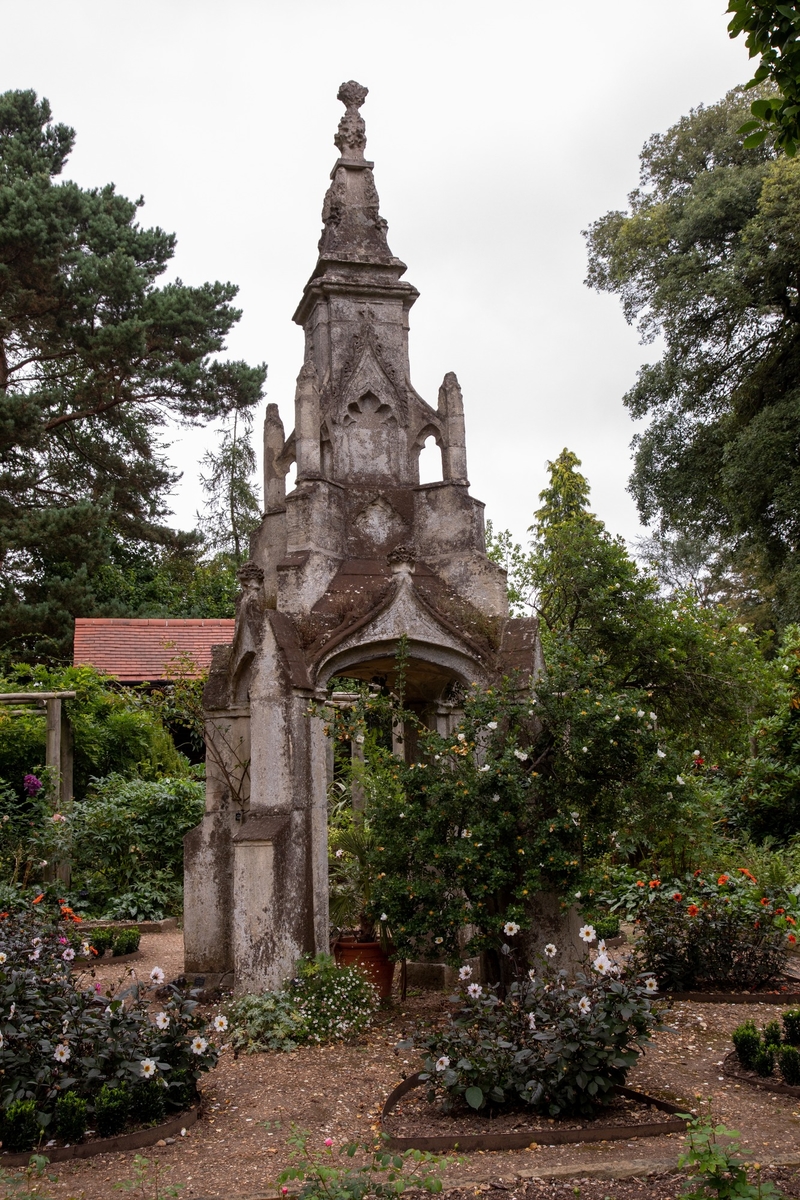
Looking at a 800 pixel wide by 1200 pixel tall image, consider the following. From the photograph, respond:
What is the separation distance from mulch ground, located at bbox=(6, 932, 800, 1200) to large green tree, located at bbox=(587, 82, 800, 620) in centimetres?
1385

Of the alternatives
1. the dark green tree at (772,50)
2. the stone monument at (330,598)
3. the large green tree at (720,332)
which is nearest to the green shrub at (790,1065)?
the stone monument at (330,598)

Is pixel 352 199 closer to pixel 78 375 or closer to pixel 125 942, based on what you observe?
pixel 125 942

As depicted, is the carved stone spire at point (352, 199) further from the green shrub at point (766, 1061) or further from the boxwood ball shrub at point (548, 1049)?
the green shrub at point (766, 1061)

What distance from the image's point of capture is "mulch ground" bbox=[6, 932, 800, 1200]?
14.0 feet

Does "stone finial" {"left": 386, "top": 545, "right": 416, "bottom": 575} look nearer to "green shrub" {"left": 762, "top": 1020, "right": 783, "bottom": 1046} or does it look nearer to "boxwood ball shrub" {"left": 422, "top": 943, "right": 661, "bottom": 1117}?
"boxwood ball shrub" {"left": 422, "top": 943, "right": 661, "bottom": 1117}

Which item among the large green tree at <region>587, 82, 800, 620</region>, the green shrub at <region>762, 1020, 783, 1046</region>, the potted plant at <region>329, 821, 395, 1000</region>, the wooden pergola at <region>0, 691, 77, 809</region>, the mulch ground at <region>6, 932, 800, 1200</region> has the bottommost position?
the mulch ground at <region>6, 932, 800, 1200</region>

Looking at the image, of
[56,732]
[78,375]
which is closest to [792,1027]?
[56,732]

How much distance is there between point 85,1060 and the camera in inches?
201

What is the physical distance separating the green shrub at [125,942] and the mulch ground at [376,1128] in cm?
461

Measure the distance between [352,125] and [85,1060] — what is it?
7.72m

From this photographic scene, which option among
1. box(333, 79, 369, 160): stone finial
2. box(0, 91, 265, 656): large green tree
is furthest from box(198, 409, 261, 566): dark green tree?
box(333, 79, 369, 160): stone finial

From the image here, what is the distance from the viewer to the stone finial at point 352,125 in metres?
9.32

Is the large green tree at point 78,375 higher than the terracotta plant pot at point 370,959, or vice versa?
the large green tree at point 78,375

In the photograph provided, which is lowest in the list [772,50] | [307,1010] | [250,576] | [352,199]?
[307,1010]
